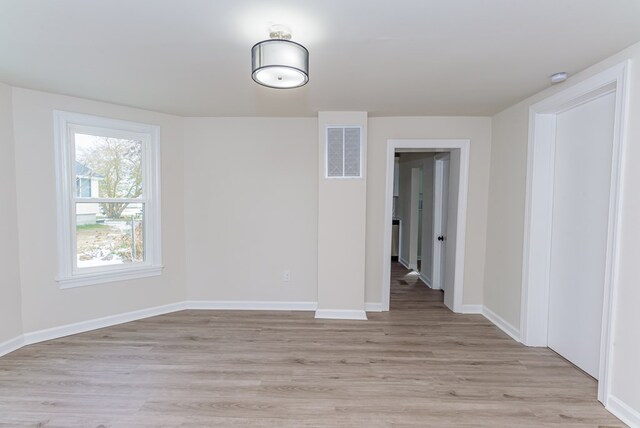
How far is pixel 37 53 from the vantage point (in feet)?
7.19

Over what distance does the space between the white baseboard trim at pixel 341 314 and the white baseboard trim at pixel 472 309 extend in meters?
1.28

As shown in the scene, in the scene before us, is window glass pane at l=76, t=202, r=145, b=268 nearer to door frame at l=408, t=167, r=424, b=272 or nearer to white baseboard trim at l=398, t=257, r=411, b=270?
door frame at l=408, t=167, r=424, b=272

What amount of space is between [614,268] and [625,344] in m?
0.48

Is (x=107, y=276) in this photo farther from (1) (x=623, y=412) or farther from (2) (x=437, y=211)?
(1) (x=623, y=412)

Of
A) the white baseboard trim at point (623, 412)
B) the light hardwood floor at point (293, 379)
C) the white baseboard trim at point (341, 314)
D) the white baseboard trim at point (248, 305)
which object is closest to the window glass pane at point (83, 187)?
the light hardwood floor at point (293, 379)

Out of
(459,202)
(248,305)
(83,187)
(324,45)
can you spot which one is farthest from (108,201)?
(459,202)

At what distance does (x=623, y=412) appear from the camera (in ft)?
6.52

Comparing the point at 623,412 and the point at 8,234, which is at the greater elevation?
the point at 8,234

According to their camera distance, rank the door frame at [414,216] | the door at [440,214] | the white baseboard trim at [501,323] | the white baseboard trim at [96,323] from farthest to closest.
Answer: the door frame at [414,216], the door at [440,214], the white baseboard trim at [501,323], the white baseboard trim at [96,323]

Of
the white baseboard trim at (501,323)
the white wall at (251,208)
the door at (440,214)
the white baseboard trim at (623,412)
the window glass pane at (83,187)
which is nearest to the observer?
the white baseboard trim at (623,412)

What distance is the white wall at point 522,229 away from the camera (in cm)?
194

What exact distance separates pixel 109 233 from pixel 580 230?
460 cm

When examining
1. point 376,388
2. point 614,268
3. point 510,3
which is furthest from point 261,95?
point 614,268

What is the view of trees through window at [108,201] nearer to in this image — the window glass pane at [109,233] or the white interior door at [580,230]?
the window glass pane at [109,233]
